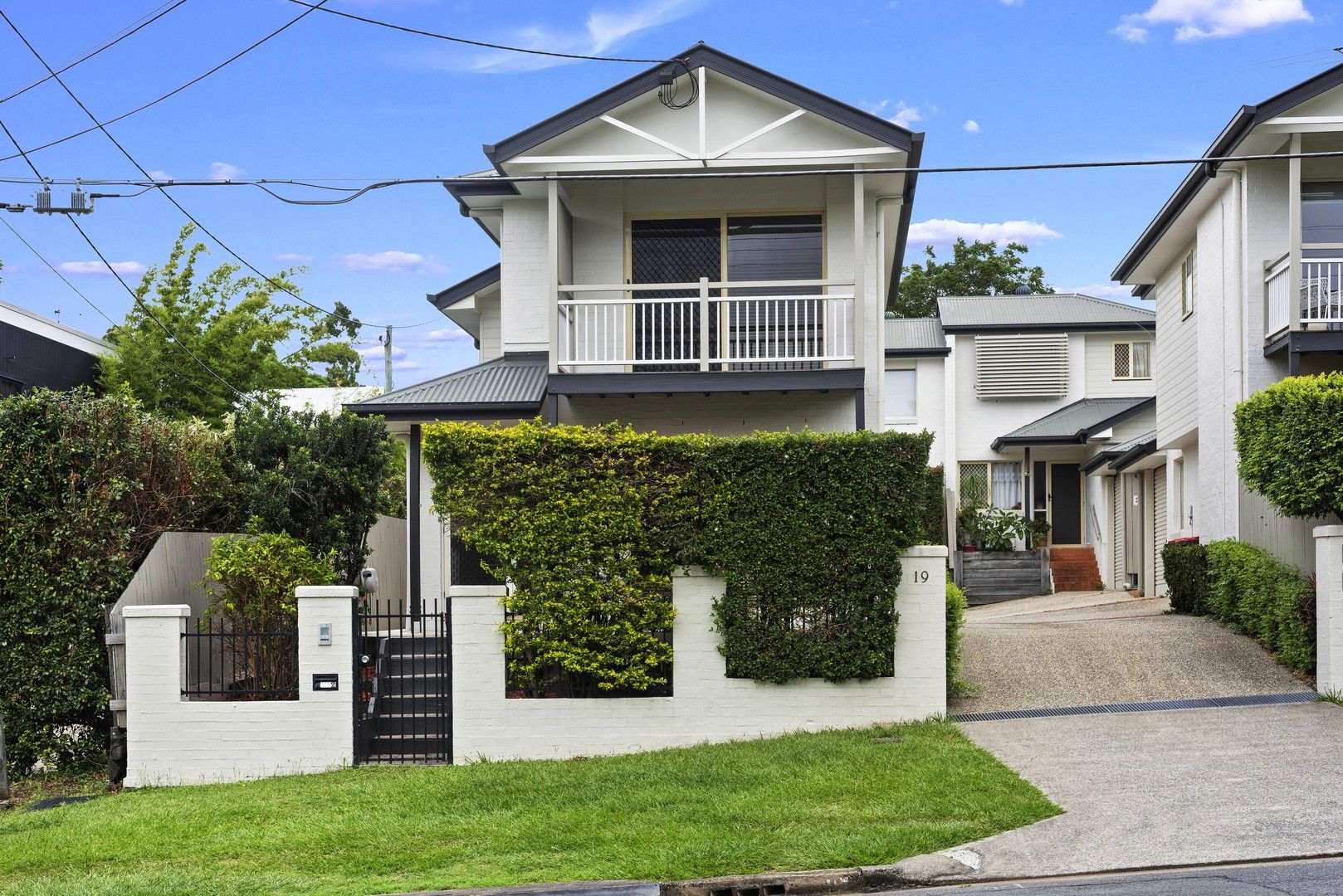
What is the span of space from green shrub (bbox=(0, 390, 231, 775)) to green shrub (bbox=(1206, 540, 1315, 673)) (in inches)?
472

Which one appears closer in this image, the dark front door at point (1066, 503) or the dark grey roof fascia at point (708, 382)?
the dark grey roof fascia at point (708, 382)

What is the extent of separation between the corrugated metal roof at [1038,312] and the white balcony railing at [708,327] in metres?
15.0

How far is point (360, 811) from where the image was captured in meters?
9.92

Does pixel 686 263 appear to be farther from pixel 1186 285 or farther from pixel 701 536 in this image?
pixel 1186 285

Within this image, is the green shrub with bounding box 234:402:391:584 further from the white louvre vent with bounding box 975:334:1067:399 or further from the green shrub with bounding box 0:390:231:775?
the white louvre vent with bounding box 975:334:1067:399

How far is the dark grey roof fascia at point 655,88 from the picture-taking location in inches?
632

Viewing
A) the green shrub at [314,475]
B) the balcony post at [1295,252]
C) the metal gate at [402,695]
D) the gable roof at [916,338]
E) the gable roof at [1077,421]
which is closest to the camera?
the metal gate at [402,695]

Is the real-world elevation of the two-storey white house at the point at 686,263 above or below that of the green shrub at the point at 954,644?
above

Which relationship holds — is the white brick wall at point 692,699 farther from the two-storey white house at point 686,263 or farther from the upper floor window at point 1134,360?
the upper floor window at point 1134,360

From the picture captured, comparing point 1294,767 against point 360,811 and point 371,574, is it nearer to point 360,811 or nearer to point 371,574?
point 360,811

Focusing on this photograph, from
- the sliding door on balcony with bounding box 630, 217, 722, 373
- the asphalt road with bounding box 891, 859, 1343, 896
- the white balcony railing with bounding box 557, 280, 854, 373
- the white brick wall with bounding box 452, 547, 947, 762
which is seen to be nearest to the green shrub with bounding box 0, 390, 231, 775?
the white brick wall with bounding box 452, 547, 947, 762

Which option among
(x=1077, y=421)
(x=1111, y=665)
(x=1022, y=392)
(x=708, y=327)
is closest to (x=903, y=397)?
(x=1022, y=392)

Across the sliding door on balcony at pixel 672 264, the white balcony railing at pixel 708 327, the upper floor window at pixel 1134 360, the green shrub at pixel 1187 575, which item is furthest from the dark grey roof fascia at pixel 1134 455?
the sliding door on balcony at pixel 672 264

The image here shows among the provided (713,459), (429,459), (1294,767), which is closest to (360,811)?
(429,459)
